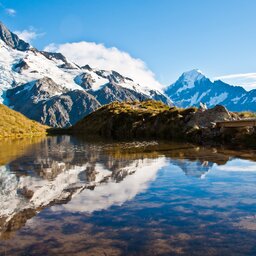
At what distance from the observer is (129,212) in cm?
1667

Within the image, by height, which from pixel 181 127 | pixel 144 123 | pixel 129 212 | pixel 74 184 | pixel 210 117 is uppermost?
pixel 210 117

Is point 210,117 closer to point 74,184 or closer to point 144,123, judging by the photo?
point 144,123

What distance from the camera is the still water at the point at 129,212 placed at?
1250cm

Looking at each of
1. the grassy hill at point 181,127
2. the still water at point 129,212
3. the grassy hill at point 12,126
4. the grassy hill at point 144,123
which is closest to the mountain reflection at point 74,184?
the still water at point 129,212

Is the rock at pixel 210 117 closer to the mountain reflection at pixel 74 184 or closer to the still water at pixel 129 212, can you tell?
the mountain reflection at pixel 74 184

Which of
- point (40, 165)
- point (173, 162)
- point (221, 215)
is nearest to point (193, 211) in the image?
point (221, 215)

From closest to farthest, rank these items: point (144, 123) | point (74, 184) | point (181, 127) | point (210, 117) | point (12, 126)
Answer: point (74, 184), point (210, 117), point (181, 127), point (144, 123), point (12, 126)

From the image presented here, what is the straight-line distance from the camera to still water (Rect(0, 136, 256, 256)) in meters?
12.5

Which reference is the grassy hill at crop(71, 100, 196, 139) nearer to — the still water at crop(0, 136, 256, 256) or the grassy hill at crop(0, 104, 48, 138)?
the grassy hill at crop(0, 104, 48, 138)

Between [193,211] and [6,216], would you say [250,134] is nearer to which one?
[193,211]

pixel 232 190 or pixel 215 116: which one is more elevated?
pixel 215 116

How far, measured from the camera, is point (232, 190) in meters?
21.1

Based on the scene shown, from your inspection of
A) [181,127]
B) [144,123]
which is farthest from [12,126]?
[181,127]

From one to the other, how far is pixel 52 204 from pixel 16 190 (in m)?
4.61
